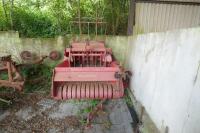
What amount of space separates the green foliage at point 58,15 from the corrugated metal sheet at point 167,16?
1370mm

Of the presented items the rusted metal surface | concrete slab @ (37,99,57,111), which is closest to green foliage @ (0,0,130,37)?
the rusted metal surface

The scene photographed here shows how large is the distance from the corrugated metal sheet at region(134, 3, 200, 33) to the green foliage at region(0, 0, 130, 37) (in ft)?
4.50

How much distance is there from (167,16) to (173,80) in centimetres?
324

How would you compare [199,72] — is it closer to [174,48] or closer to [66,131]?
[174,48]

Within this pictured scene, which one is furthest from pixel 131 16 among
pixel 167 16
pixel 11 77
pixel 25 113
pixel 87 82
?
pixel 25 113

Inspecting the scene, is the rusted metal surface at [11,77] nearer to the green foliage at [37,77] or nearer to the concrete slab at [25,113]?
the concrete slab at [25,113]

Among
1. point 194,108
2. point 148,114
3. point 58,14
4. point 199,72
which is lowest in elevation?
point 148,114

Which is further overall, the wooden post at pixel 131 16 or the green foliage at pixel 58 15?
the green foliage at pixel 58 15

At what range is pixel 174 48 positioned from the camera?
2.84 meters

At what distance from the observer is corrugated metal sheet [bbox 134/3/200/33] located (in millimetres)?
5574

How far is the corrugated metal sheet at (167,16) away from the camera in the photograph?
5.57 metres

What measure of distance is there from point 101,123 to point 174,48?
194 centimetres

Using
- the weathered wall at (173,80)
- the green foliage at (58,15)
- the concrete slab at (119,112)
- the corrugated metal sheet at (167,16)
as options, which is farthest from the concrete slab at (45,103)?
the corrugated metal sheet at (167,16)

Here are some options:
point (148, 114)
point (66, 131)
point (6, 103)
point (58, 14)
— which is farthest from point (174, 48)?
point (58, 14)
